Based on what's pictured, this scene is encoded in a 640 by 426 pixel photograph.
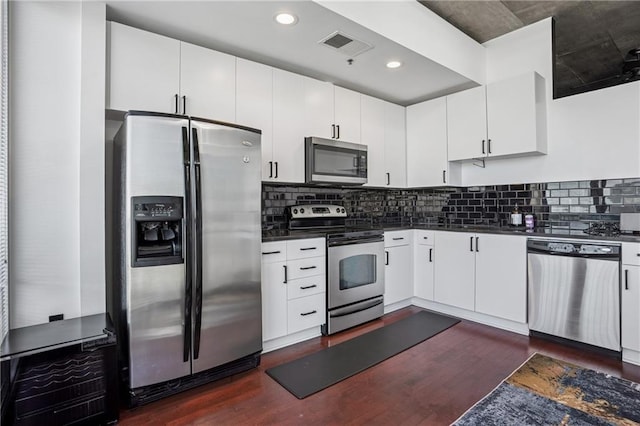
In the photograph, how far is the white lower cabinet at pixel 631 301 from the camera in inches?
97.7

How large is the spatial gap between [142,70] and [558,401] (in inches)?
112

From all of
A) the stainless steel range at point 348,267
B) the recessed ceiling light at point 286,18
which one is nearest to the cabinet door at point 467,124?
the stainless steel range at point 348,267

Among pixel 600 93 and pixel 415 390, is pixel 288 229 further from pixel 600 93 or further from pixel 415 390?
pixel 600 93

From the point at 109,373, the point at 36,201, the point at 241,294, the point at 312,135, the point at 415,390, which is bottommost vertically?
the point at 415,390

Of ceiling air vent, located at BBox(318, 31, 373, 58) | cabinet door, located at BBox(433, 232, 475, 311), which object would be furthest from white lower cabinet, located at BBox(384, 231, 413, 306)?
ceiling air vent, located at BBox(318, 31, 373, 58)

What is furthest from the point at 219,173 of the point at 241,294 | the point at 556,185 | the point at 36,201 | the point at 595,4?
the point at 595,4

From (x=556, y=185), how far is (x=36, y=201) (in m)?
4.19

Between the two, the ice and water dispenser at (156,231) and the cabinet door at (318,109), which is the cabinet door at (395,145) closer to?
the cabinet door at (318,109)

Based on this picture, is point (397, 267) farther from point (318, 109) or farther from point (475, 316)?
point (318, 109)

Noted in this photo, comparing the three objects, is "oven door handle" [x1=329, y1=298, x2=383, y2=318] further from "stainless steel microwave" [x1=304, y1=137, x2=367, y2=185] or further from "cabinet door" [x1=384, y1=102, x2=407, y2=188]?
"cabinet door" [x1=384, y1=102, x2=407, y2=188]

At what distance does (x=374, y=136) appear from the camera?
385 centimetres

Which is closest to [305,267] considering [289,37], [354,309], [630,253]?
[354,309]

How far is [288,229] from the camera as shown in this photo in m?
3.33

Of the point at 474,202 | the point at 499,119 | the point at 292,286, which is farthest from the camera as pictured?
the point at 474,202
